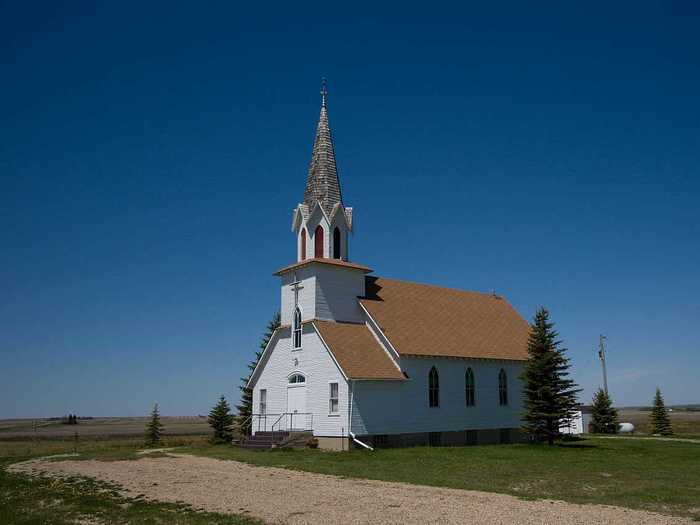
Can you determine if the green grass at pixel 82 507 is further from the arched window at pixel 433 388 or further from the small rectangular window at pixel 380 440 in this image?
the arched window at pixel 433 388

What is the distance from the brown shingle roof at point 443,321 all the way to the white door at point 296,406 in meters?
5.56

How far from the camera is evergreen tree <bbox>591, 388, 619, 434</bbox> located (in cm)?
5047

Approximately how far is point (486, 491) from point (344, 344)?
16.9m

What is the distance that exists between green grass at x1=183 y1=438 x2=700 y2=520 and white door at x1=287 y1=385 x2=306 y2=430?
11.4 ft

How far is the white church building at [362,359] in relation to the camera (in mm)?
32438

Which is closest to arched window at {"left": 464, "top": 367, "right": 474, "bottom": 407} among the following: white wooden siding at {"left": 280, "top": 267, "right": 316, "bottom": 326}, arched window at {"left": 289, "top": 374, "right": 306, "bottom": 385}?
arched window at {"left": 289, "top": 374, "right": 306, "bottom": 385}

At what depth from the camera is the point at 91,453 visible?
102 feet

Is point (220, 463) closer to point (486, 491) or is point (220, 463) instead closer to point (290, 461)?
point (290, 461)

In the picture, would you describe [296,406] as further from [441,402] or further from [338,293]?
[441,402]

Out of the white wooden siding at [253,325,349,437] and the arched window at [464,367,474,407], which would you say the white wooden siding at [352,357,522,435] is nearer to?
the arched window at [464,367,474,407]

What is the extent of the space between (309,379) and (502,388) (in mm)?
12939

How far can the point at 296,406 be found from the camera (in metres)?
34.5

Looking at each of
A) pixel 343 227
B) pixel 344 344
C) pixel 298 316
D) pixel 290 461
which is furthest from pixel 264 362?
pixel 290 461

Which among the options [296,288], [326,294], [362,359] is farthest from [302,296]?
[362,359]
